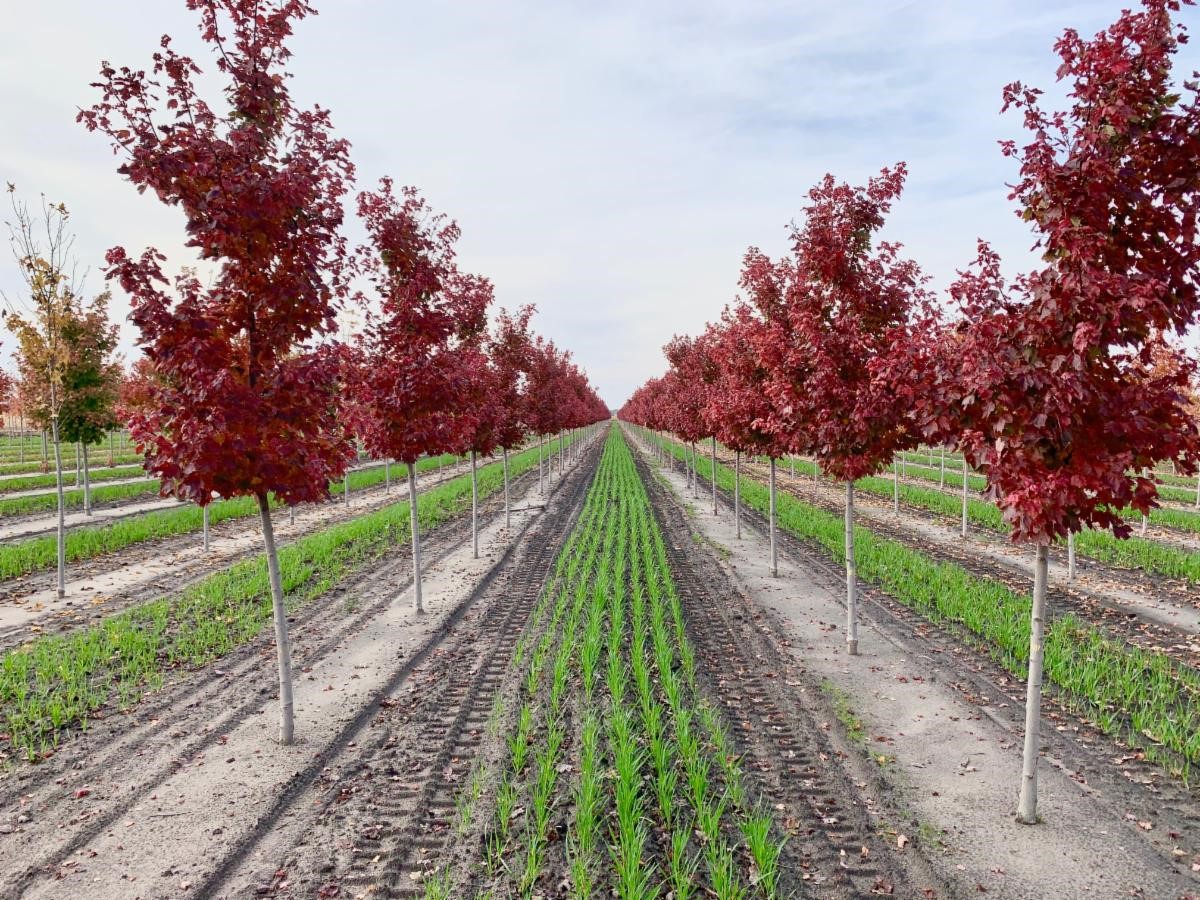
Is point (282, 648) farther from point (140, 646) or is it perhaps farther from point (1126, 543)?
point (1126, 543)

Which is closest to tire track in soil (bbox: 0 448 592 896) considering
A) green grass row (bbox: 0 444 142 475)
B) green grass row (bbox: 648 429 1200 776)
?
green grass row (bbox: 648 429 1200 776)

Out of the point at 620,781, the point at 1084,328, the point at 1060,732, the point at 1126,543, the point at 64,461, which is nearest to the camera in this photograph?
the point at 1084,328

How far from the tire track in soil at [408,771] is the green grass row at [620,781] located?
1.19ft

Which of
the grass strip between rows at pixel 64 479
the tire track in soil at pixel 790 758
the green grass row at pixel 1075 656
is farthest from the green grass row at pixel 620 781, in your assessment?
the grass strip between rows at pixel 64 479

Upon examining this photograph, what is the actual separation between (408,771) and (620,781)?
6.25ft

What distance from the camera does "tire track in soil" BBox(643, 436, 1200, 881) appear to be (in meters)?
5.02

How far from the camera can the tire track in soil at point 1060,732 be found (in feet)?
16.5

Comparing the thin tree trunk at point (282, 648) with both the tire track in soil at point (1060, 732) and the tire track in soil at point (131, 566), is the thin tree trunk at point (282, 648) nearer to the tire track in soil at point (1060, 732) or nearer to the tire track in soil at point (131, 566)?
the tire track in soil at point (131, 566)

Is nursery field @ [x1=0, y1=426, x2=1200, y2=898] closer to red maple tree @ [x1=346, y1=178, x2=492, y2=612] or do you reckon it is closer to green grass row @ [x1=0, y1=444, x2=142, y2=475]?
red maple tree @ [x1=346, y1=178, x2=492, y2=612]

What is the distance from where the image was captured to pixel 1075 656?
319 inches

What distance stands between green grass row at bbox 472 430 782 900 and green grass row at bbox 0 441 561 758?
14.0 feet

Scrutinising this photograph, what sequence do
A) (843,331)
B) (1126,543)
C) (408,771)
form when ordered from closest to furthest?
(408,771) → (843,331) → (1126,543)

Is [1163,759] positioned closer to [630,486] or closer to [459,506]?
[459,506]

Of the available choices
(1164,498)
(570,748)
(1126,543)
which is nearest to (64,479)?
(570,748)
